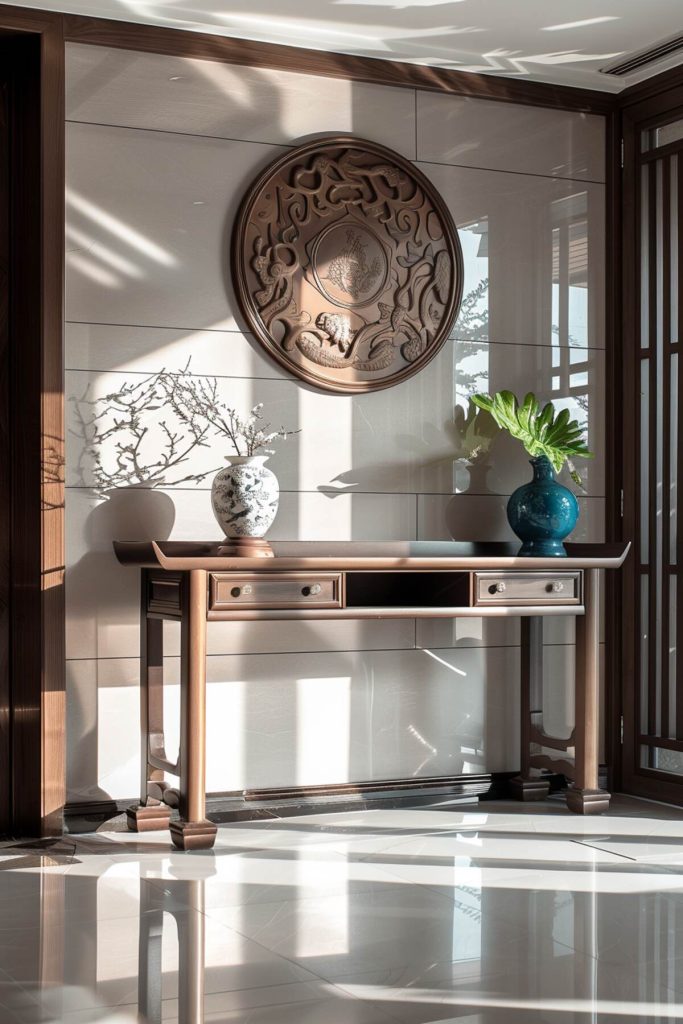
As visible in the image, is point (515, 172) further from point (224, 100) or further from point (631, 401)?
point (224, 100)

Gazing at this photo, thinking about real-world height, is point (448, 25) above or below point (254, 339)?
above

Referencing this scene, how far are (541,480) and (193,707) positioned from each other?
4.77ft

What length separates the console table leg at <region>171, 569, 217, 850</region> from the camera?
3.55 metres

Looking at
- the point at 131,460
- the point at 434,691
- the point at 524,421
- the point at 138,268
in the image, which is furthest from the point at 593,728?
the point at 138,268

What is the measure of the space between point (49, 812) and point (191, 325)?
5.34ft

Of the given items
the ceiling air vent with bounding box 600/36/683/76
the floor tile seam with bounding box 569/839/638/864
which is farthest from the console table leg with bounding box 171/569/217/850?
the ceiling air vent with bounding box 600/36/683/76

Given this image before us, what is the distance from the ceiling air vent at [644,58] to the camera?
421cm

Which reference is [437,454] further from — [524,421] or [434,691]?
[434,691]

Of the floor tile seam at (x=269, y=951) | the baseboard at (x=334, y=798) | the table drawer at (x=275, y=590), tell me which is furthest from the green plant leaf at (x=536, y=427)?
the floor tile seam at (x=269, y=951)

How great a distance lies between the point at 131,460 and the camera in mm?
3965

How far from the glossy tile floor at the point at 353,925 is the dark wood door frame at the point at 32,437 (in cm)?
32

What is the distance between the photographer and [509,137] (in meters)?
4.54

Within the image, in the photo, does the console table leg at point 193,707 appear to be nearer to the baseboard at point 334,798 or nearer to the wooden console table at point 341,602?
the wooden console table at point 341,602

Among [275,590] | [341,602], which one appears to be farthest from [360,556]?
[275,590]
